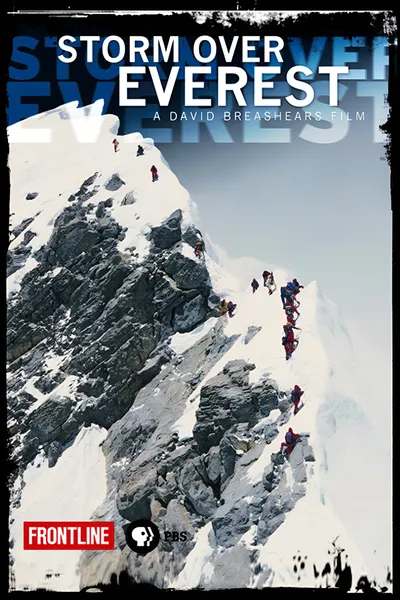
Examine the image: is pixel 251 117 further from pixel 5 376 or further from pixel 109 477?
pixel 109 477

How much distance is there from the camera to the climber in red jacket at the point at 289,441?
1590 cm

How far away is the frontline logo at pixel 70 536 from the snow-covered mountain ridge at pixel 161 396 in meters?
0.18

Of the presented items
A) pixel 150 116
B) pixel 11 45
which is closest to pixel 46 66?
pixel 11 45

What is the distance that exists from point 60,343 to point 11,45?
8.15 metres

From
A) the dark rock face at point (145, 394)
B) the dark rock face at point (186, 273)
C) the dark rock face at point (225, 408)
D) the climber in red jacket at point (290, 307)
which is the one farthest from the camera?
the dark rock face at point (186, 273)

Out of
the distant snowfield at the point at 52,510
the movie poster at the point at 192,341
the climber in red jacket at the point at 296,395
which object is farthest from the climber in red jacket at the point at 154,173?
the distant snowfield at the point at 52,510

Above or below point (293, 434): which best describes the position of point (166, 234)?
above

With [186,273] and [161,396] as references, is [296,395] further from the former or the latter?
[186,273]

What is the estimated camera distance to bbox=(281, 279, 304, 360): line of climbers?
1614 cm

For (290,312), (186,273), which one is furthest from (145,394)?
(290,312)

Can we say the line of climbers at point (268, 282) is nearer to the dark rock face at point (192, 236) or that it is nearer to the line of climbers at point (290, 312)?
the line of climbers at point (290, 312)

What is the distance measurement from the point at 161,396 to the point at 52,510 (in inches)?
210

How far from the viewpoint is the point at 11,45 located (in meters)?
14.1

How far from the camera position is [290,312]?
56.3ft
